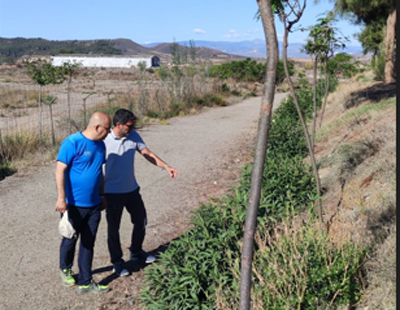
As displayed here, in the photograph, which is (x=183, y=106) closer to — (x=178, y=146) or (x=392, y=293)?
(x=178, y=146)

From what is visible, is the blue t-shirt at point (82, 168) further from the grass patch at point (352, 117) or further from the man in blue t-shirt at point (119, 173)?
the grass patch at point (352, 117)

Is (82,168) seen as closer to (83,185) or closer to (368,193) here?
(83,185)

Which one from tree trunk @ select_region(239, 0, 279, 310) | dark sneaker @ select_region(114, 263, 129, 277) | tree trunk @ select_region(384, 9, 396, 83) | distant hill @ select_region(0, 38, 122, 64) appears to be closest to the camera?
tree trunk @ select_region(239, 0, 279, 310)

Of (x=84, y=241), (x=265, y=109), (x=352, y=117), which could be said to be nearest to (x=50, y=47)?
(x=352, y=117)

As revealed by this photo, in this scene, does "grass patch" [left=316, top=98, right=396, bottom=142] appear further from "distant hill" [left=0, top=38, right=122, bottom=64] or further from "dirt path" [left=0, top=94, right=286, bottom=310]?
"distant hill" [left=0, top=38, right=122, bottom=64]

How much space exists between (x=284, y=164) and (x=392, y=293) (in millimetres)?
3576

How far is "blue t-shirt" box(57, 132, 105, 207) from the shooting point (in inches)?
165

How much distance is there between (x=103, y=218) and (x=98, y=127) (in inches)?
112

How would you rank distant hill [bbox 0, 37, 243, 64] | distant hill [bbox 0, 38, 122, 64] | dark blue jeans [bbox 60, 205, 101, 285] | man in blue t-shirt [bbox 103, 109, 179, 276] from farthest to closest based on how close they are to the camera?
distant hill [bbox 0, 38, 122, 64] < distant hill [bbox 0, 37, 243, 64] < man in blue t-shirt [bbox 103, 109, 179, 276] < dark blue jeans [bbox 60, 205, 101, 285]

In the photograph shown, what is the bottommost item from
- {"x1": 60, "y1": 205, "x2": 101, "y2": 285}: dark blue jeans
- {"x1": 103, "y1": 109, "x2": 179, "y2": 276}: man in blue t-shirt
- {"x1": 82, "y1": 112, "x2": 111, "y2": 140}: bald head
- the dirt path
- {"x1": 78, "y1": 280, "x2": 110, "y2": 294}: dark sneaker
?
the dirt path

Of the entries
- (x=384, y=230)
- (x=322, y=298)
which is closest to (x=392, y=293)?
(x=322, y=298)

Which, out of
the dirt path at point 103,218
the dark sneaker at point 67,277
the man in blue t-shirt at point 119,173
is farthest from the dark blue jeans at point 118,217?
the dark sneaker at point 67,277

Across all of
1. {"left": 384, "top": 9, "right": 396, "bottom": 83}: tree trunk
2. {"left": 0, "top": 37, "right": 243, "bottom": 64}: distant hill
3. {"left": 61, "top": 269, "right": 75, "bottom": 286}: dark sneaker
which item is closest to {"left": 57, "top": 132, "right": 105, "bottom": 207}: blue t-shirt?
{"left": 61, "top": 269, "right": 75, "bottom": 286}: dark sneaker

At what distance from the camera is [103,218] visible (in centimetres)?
682
